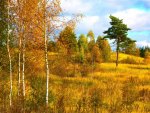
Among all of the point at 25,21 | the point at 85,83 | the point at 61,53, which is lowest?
the point at 85,83

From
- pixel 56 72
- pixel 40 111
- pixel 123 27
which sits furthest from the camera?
pixel 123 27

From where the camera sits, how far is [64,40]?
22.4 m

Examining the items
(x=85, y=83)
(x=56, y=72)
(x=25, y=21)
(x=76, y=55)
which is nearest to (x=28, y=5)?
(x=25, y=21)

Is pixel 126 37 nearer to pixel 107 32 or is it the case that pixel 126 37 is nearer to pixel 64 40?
pixel 107 32

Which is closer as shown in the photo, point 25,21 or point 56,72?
point 25,21

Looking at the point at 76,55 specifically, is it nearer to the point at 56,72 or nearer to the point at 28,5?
the point at 56,72

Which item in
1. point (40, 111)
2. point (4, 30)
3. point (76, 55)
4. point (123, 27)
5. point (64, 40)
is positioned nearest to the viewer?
point (40, 111)

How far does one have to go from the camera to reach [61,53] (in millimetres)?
22375

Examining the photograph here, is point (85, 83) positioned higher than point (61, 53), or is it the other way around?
point (61, 53)

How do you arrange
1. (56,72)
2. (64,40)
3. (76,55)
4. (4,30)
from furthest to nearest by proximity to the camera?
(76,55), (56,72), (4,30), (64,40)

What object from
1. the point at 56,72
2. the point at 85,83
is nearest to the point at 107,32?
the point at 56,72

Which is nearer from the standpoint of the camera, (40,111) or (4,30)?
(40,111)

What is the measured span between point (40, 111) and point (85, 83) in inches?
1342

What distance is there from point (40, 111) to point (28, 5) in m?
12.8
